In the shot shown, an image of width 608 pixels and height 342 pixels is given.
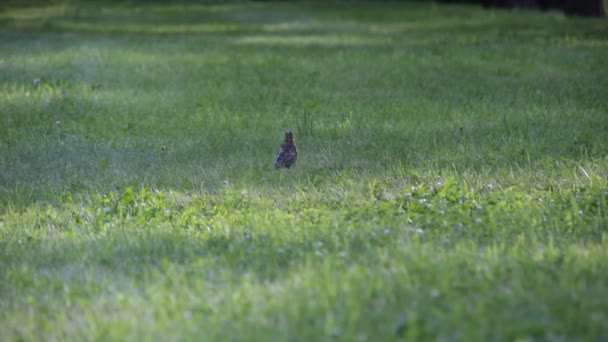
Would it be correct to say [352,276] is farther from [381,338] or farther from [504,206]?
[504,206]

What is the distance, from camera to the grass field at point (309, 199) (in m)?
3.65

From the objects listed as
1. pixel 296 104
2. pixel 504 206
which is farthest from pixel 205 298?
pixel 296 104

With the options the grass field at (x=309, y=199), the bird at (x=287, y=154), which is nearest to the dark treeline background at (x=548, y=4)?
the grass field at (x=309, y=199)

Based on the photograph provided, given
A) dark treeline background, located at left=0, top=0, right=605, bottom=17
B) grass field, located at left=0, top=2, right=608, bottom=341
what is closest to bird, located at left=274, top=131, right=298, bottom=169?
grass field, located at left=0, top=2, right=608, bottom=341

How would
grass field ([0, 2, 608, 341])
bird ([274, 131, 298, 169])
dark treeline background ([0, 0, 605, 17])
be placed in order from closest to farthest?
grass field ([0, 2, 608, 341]) < bird ([274, 131, 298, 169]) < dark treeline background ([0, 0, 605, 17])

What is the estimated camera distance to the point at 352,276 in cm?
400

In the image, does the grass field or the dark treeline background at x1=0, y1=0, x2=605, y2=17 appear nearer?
the grass field

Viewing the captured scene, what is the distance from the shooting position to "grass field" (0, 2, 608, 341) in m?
3.65

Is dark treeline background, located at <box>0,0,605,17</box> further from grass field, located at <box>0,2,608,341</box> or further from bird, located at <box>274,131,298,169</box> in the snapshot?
bird, located at <box>274,131,298,169</box>

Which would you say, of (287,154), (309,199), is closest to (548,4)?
(287,154)

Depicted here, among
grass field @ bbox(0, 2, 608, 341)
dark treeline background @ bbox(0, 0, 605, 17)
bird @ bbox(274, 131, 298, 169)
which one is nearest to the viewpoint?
grass field @ bbox(0, 2, 608, 341)

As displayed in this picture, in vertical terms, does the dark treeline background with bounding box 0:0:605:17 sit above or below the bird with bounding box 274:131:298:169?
below

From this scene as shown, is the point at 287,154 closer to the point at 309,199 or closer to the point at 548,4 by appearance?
the point at 309,199

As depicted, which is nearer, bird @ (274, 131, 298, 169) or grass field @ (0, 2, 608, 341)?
grass field @ (0, 2, 608, 341)
